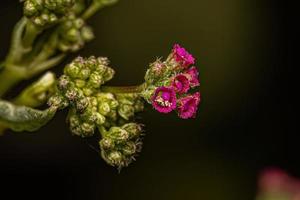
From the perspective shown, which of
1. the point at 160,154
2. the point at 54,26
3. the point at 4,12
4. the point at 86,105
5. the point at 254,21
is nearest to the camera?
the point at 86,105

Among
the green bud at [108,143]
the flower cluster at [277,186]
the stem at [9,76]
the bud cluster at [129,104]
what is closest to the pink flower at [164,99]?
the bud cluster at [129,104]

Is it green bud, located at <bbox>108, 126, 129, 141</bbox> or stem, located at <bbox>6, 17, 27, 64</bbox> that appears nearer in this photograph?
green bud, located at <bbox>108, 126, 129, 141</bbox>

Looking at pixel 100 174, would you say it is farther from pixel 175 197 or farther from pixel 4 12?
pixel 4 12

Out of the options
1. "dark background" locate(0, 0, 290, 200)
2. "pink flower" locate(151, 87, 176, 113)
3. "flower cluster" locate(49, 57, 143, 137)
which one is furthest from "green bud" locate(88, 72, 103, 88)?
"dark background" locate(0, 0, 290, 200)

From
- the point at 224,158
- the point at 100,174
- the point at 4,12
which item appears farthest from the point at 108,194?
the point at 4,12

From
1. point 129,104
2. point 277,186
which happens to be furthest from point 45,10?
point 277,186

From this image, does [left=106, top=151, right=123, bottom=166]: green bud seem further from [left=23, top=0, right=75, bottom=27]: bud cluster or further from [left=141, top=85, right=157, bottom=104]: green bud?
[left=23, top=0, right=75, bottom=27]: bud cluster

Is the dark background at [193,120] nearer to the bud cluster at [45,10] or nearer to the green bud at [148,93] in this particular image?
the bud cluster at [45,10]
